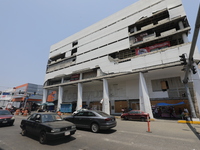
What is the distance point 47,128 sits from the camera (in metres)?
4.92

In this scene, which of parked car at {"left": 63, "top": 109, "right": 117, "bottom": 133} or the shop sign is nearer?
parked car at {"left": 63, "top": 109, "right": 117, "bottom": 133}

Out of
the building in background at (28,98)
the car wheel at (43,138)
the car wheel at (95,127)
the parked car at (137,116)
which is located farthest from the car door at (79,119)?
the building in background at (28,98)

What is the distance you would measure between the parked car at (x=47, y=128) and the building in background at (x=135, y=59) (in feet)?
39.6

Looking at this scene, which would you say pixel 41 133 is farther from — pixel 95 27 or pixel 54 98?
pixel 54 98

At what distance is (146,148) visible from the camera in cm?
A: 445

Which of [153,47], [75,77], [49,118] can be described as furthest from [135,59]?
[49,118]

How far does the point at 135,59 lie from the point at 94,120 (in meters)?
14.7

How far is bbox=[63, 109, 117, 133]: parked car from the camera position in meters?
6.76

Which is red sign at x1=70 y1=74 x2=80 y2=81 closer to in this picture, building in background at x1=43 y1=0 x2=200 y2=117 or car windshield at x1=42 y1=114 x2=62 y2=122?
building in background at x1=43 y1=0 x2=200 y2=117

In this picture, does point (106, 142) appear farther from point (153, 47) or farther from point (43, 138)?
point (153, 47)

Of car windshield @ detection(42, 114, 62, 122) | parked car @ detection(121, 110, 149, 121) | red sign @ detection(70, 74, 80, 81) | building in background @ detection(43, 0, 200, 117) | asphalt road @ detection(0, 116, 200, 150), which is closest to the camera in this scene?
asphalt road @ detection(0, 116, 200, 150)

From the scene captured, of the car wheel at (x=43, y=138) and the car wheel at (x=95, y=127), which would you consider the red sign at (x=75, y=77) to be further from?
the car wheel at (x=43, y=138)

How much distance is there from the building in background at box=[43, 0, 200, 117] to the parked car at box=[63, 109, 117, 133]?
918 centimetres

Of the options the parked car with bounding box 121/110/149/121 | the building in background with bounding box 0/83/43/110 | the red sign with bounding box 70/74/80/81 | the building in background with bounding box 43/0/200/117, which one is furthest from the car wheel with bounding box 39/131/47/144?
the building in background with bounding box 0/83/43/110
